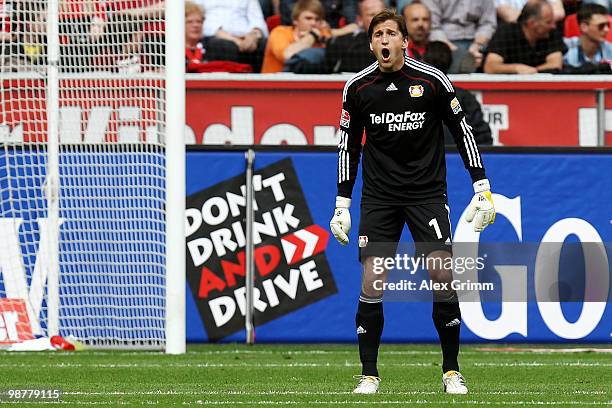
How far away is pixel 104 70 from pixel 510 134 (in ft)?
15.8

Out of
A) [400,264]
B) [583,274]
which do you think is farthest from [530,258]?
[400,264]

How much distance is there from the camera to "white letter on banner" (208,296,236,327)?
1107 cm

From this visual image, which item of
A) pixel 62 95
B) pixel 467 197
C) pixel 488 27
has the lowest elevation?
pixel 467 197

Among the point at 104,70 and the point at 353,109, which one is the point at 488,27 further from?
the point at 353,109

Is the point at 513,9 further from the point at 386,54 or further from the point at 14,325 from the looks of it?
the point at 386,54

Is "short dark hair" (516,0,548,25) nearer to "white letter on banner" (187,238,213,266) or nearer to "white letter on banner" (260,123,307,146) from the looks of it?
"white letter on banner" (260,123,307,146)

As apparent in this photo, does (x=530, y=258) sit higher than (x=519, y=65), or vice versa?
(x=519, y=65)

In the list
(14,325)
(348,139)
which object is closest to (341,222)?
(348,139)

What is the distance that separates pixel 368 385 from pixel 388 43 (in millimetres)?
1826

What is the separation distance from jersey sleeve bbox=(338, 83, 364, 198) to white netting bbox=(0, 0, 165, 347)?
344cm

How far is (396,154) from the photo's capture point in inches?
287

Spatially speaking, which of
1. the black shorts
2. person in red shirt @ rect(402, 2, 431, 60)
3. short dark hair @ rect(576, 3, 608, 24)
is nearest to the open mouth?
the black shorts

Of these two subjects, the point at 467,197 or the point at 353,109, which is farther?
the point at 467,197

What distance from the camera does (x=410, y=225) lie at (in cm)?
730
